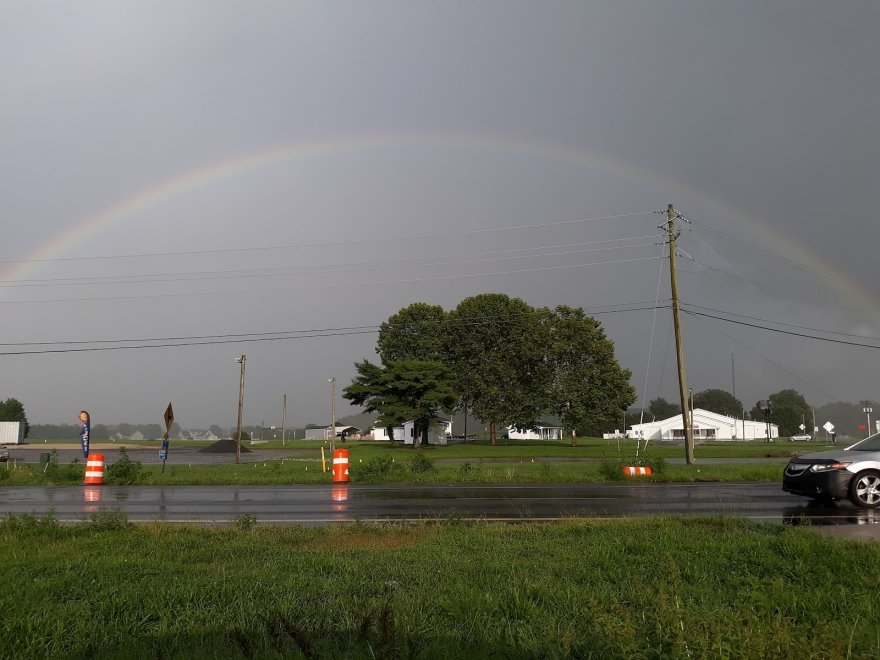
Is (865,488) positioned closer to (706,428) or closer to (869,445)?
(869,445)

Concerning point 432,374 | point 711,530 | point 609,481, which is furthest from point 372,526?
point 432,374

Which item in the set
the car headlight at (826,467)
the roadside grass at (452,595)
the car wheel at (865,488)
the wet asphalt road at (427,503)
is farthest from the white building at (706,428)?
the roadside grass at (452,595)

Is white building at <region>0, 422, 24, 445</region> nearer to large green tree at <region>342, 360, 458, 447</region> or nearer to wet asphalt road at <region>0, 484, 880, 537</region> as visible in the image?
large green tree at <region>342, 360, 458, 447</region>

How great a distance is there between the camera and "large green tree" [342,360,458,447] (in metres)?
62.7

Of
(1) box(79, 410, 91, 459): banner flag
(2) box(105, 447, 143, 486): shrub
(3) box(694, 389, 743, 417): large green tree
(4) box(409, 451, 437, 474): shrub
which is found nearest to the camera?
(2) box(105, 447, 143, 486): shrub

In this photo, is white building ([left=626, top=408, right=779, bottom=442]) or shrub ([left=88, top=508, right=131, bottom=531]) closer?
shrub ([left=88, top=508, right=131, bottom=531])

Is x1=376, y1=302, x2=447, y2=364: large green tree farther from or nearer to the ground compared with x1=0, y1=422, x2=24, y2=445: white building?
farther from the ground

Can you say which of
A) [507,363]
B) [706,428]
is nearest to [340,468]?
[507,363]

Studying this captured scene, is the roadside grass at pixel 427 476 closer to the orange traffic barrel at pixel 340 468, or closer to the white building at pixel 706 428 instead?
the orange traffic barrel at pixel 340 468

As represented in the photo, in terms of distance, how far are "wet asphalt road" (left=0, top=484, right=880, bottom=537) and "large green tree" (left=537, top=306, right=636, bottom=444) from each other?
158 feet

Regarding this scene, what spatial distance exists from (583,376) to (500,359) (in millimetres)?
8971

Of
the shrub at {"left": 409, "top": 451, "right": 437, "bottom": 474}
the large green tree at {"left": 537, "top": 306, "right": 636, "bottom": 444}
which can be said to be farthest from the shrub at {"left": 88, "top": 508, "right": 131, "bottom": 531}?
the large green tree at {"left": 537, "top": 306, "right": 636, "bottom": 444}

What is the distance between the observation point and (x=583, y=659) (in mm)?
3777

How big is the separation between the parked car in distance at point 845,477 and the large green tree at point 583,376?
53608 mm
